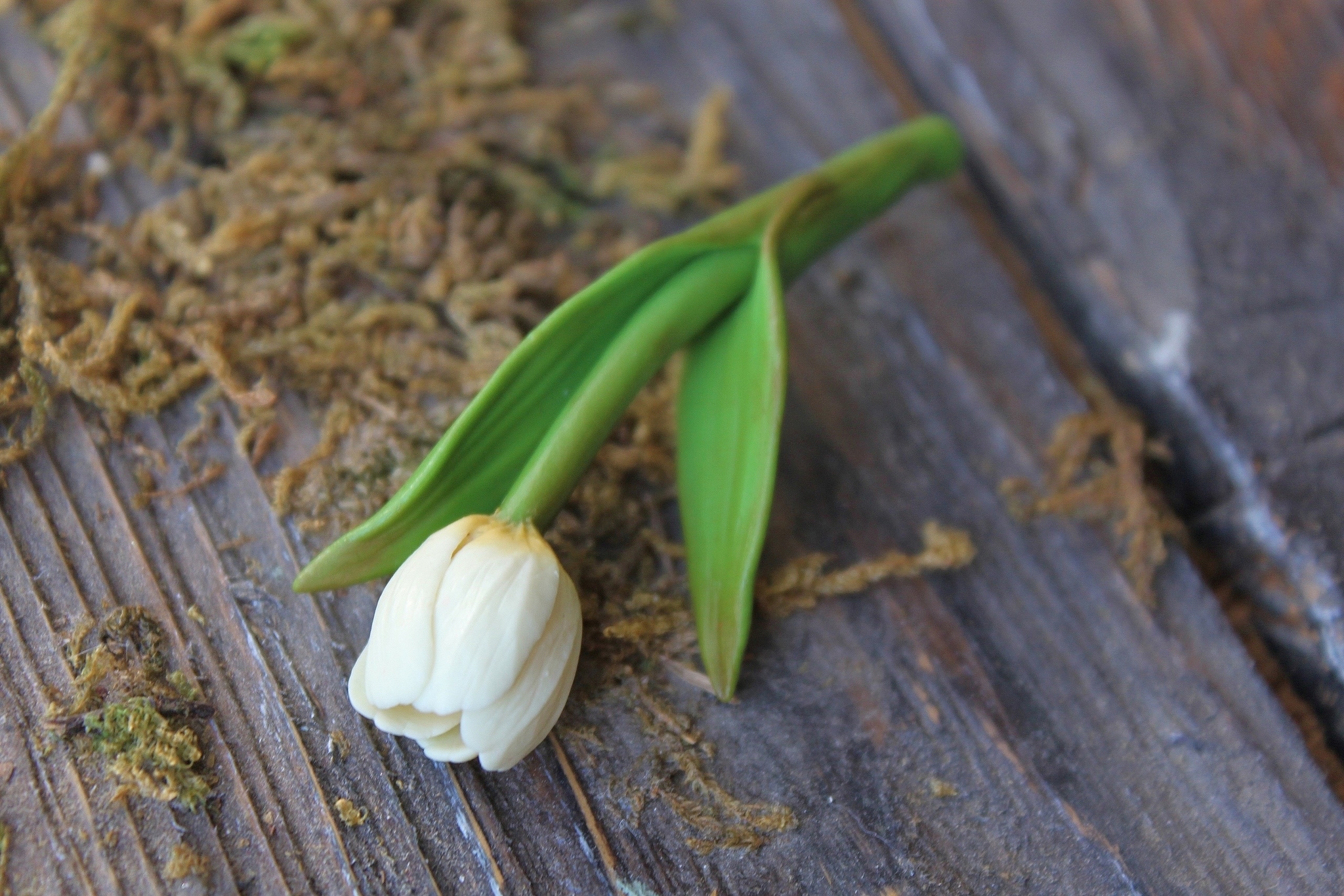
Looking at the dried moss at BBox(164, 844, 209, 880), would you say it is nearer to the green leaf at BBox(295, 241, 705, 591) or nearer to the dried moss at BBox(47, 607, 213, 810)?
the dried moss at BBox(47, 607, 213, 810)

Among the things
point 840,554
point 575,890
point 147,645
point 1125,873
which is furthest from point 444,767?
point 1125,873

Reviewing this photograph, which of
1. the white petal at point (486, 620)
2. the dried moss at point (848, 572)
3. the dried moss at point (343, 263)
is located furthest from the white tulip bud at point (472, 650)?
the dried moss at point (848, 572)

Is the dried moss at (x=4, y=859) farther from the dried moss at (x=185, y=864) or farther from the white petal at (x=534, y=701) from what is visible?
the white petal at (x=534, y=701)

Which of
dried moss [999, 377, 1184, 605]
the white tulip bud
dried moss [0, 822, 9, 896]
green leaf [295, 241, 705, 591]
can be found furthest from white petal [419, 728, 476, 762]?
dried moss [999, 377, 1184, 605]

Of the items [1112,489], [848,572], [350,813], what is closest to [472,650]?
[350,813]

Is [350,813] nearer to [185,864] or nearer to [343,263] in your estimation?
[185,864]

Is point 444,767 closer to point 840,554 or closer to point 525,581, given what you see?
point 525,581
